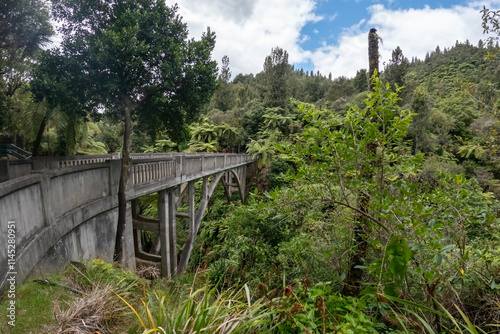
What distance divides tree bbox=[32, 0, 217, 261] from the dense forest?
0.09ft

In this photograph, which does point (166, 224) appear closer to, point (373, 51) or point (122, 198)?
point (122, 198)

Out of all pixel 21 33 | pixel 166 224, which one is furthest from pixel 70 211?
pixel 21 33

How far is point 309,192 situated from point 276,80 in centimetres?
2472

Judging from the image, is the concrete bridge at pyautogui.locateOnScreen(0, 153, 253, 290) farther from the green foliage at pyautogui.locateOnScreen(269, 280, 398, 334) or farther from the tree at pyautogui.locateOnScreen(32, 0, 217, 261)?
the green foliage at pyautogui.locateOnScreen(269, 280, 398, 334)

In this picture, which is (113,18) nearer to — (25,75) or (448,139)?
(25,75)

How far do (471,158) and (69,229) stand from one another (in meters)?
24.2

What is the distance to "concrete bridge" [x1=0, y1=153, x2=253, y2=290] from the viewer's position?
8.45 ft

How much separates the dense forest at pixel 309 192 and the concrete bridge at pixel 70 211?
3.17 ft

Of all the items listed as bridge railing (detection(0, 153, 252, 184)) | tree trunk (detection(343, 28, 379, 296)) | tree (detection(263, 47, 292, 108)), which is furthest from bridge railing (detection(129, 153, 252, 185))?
tree (detection(263, 47, 292, 108))

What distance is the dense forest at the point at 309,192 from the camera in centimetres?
214

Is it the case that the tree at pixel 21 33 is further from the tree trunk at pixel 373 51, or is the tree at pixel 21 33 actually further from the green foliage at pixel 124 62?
the tree trunk at pixel 373 51

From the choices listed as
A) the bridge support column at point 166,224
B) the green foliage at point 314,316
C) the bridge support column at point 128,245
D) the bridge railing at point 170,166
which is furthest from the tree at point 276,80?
the green foliage at point 314,316

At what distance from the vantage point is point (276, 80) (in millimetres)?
25797

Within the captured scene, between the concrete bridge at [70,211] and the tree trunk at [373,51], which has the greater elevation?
the tree trunk at [373,51]
